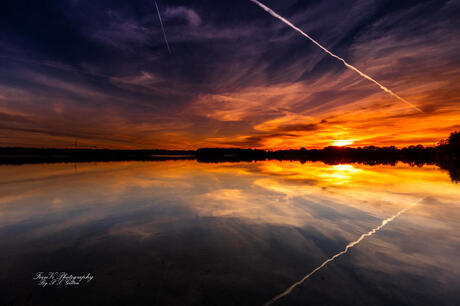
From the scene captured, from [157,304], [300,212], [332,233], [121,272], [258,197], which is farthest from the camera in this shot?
[258,197]

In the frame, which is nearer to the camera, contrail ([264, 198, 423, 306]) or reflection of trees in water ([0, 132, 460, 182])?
contrail ([264, 198, 423, 306])

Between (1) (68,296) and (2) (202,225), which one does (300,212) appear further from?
(1) (68,296)

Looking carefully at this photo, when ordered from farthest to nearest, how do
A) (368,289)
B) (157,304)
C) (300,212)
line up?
1. (300,212)
2. (368,289)
3. (157,304)

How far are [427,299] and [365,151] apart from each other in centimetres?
21949

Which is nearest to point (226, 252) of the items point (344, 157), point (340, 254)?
point (340, 254)

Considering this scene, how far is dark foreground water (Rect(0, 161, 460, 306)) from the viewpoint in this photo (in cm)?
491

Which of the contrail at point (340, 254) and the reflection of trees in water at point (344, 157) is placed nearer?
the contrail at point (340, 254)

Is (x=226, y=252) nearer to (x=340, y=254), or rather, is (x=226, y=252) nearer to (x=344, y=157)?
(x=340, y=254)

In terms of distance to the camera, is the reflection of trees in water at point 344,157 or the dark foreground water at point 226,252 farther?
the reflection of trees in water at point 344,157

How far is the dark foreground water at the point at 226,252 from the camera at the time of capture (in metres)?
4.91

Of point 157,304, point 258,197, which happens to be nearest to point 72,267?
point 157,304

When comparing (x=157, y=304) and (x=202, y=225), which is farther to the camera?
(x=202, y=225)

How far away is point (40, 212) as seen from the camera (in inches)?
441

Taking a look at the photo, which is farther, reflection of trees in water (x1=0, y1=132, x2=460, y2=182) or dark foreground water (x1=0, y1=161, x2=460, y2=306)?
reflection of trees in water (x1=0, y1=132, x2=460, y2=182)
